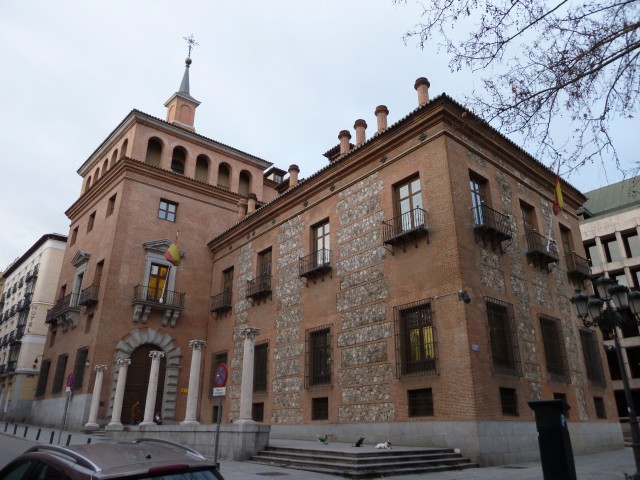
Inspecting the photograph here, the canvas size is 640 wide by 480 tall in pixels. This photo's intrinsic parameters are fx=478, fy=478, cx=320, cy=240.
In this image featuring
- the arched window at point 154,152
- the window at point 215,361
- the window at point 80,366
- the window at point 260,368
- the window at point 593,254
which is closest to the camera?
the window at point 260,368

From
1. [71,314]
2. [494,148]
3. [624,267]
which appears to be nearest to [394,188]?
[494,148]

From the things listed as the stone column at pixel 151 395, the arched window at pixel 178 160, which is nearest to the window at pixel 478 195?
the stone column at pixel 151 395

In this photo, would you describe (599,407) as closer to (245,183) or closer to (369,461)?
(369,461)

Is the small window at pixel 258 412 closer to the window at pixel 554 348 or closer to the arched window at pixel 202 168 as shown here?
the window at pixel 554 348

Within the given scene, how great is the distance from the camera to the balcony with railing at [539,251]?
1677 cm

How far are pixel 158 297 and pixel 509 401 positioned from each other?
17.6 m

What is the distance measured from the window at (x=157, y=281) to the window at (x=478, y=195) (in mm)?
16237

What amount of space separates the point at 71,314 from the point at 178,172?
9647mm

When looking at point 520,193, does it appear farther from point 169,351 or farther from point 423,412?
point 169,351

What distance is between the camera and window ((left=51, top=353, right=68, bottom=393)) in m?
24.9

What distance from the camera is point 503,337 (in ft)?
47.4

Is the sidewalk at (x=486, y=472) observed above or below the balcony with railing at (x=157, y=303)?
below

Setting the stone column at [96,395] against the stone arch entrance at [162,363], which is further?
the stone arch entrance at [162,363]

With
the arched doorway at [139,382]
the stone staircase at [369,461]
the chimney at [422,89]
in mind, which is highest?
the chimney at [422,89]
